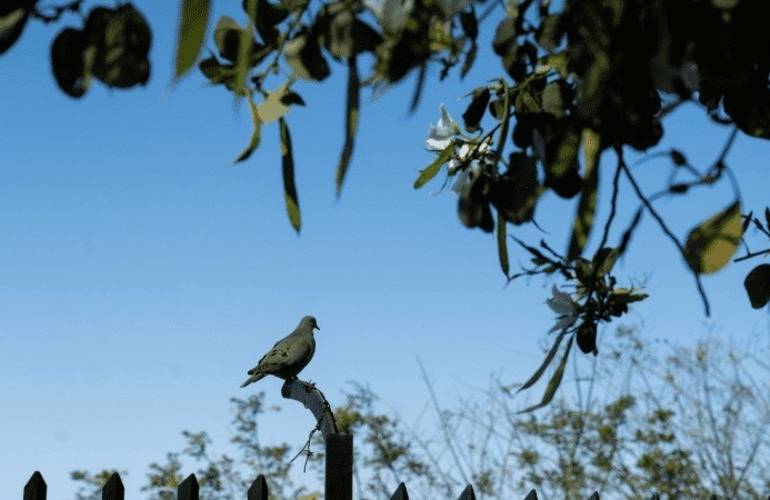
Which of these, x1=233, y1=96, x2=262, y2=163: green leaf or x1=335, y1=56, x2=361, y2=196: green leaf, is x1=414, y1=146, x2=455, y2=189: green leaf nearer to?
x1=233, y1=96, x2=262, y2=163: green leaf

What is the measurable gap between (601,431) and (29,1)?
5.22m

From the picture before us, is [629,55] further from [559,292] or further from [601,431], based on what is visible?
[601,431]

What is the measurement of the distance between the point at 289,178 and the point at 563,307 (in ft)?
1.44

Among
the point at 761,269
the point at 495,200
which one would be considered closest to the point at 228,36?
the point at 495,200

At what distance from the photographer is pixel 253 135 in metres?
0.82

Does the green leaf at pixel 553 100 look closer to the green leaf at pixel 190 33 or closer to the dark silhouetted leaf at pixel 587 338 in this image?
the dark silhouetted leaf at pixel 587 338

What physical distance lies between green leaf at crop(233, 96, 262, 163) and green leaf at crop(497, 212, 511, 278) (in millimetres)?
223

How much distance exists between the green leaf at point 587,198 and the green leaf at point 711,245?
0.07 meters

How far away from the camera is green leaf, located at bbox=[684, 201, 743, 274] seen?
2.47ft

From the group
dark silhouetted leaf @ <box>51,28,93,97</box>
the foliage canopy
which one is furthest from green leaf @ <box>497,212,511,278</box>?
dark silhouetted leaf @ <box>51,28,93,97</box>

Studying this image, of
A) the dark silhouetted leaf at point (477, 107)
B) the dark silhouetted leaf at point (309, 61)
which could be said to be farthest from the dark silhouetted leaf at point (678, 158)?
the dark silhouetted leaf at point (477, 107)

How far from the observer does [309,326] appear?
1.87 m

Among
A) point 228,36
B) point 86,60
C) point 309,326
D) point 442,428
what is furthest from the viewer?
point 442,428

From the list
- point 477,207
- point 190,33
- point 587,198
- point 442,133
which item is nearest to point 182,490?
point 442,133
